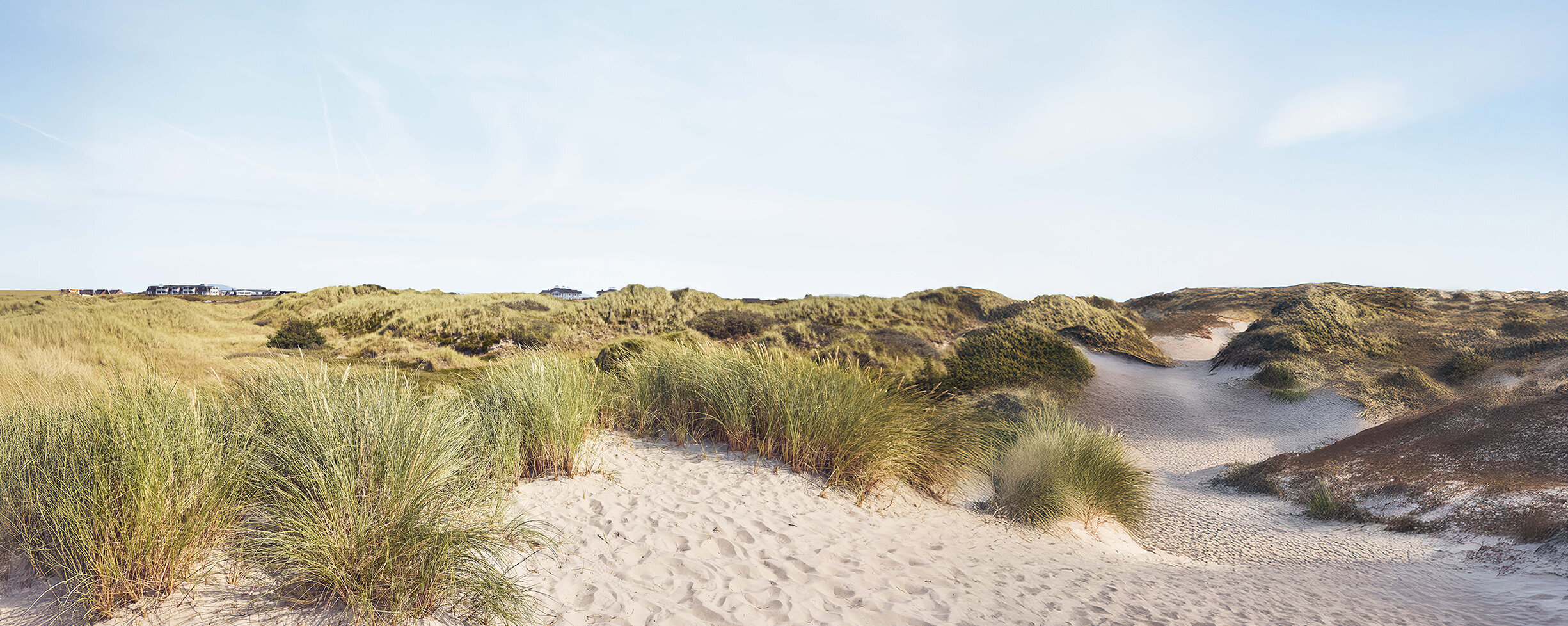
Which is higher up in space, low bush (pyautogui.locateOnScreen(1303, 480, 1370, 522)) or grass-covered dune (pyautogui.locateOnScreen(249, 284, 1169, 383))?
grass-covered dune (pyautogui.locateOnScreen(249, 284, 1169, 383))

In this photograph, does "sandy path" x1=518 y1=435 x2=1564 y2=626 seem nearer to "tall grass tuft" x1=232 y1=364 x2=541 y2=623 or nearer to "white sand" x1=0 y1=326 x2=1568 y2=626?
"white sand" x1=0 y1=326 x2=1568 y2=626

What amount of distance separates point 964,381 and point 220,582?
1298 centimetres

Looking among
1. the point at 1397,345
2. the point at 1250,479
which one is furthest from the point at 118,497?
the point at 1397,345

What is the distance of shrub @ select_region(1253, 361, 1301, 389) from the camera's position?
1423 centimetres

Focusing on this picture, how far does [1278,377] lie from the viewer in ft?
47.6

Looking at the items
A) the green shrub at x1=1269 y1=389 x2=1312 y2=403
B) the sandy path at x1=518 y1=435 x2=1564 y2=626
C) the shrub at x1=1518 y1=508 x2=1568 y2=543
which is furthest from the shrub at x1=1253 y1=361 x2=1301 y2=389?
the sandy path at x1=518 y1=435 x2=1564 y2=626

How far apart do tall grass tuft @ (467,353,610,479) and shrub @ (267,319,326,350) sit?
11.2 metres

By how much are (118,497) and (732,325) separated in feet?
53.8

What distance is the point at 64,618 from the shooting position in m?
2.57

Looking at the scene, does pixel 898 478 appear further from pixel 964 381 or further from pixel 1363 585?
pixel 964 381

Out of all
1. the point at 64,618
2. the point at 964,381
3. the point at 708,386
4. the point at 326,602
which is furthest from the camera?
the point at 964,381

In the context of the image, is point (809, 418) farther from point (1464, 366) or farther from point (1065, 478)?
point (1464, 366)

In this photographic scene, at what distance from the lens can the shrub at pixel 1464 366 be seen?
13922 mm

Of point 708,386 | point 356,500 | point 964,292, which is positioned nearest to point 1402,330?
point 964,292
